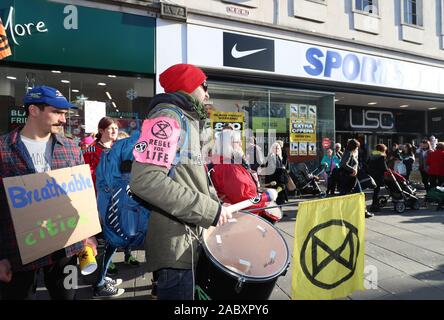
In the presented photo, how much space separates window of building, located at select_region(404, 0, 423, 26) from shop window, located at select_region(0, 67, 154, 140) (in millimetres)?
11240

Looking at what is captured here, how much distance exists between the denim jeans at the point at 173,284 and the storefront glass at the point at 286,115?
8380mm

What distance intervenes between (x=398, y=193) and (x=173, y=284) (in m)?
8.20

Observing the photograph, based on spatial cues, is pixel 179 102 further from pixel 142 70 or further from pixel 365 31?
pixel 365 31

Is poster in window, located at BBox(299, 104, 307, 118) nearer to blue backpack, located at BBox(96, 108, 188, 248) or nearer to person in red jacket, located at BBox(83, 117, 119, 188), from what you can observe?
person in red jacket, located at BBox(83, 117, 119, 188)

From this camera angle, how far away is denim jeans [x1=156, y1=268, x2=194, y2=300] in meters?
1.82

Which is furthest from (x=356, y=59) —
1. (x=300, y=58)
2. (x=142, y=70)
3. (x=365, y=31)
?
(x=142, y=70)

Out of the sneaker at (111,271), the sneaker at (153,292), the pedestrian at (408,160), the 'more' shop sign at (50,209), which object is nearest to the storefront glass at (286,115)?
the pedestrian at (408,160)

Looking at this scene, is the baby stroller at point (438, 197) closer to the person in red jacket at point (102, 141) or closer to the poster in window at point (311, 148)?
the poster in window at point (311, 148)

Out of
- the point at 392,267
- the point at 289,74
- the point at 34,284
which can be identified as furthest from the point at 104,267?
the point at 289,74

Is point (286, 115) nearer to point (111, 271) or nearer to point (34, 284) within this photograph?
point (111, 271)

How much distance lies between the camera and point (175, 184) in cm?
170

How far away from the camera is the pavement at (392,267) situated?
3.68 m

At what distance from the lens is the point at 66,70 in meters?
7.98

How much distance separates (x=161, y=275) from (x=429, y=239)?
5.86 m
